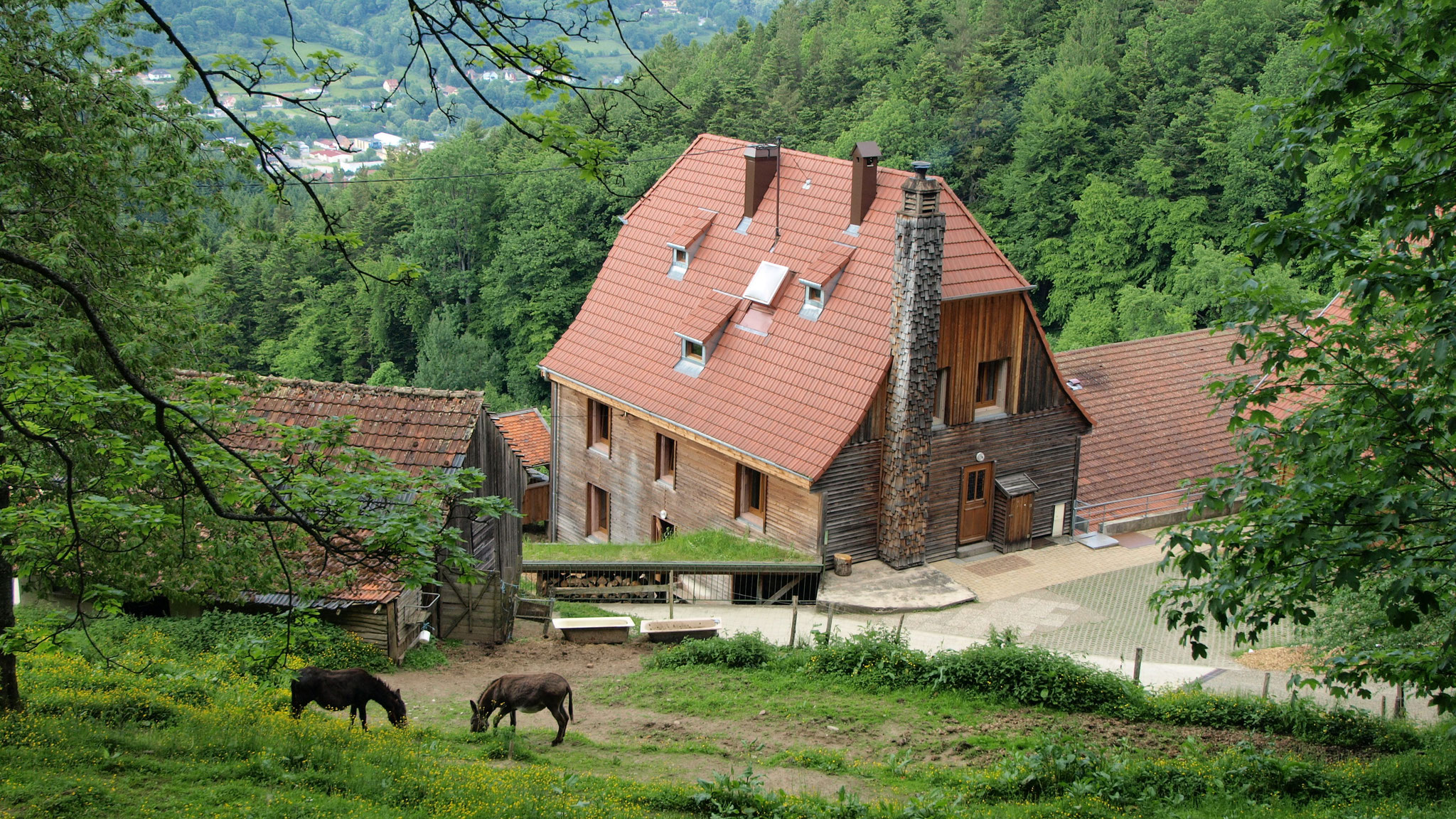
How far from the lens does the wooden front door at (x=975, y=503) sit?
2627 cm

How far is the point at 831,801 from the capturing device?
12203mm

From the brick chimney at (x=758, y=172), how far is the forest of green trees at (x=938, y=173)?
15732mm

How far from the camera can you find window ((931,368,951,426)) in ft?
83.5

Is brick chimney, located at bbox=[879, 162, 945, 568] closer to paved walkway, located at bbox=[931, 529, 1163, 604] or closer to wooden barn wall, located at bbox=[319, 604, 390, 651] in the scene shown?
paved walkway, located at bbox=[931, 529, 1163, 604]

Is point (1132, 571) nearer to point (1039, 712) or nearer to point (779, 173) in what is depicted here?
point (1039, 712)

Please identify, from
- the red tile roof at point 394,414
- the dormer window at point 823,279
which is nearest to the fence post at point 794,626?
the red tile roof at point 394,414

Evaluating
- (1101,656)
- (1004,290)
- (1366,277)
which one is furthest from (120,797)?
(1004,290)

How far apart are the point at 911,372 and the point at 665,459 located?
669 centimetres

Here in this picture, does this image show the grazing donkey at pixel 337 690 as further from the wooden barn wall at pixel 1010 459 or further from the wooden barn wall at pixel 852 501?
the wooden barn wall at pixel 1010 459

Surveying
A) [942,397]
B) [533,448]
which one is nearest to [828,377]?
[942,397]

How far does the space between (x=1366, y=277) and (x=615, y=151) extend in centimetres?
584

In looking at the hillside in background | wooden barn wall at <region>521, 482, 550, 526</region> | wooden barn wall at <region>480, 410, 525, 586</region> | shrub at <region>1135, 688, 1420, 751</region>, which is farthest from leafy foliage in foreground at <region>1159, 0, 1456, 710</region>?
wooden barn wall at <region>521, 482, 550, 526</region>

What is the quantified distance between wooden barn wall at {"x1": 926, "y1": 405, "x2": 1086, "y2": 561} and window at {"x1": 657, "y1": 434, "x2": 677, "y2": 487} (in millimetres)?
6027

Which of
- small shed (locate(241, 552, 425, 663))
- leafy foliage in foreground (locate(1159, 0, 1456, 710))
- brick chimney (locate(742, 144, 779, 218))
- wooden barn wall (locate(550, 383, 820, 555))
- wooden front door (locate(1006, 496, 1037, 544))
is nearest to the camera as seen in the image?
leafy foliage in foreground (locate(1159, 0, 1456, 710))
